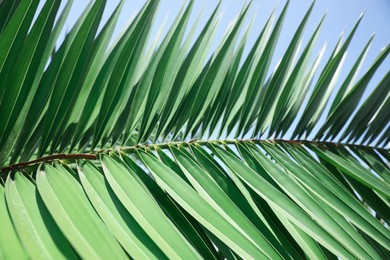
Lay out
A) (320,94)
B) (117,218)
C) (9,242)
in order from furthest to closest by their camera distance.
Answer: (320,94) → (117,218) → (9,242)

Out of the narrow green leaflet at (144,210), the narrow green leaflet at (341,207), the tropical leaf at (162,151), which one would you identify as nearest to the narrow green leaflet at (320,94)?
the tropical leaf at (162,151)

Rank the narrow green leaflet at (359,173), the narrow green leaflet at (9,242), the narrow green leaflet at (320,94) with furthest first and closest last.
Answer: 1. the narrow green leaflet at (320,94)
2. the narrow green leaflet at (359,173)
3. the narrow green leaflet at (9,242)

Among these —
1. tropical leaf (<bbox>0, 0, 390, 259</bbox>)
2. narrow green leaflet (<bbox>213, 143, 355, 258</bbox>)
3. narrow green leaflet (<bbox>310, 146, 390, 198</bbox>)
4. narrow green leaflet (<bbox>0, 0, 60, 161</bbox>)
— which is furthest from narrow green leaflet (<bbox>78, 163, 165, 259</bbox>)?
narrow green leaflet (<bbox>310, 146, 390, 198</bbox>)

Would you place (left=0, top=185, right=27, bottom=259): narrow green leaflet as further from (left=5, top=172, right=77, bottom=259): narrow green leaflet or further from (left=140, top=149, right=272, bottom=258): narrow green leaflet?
(left=140, top=149, right=272, bottom=258): narrow green leaflet

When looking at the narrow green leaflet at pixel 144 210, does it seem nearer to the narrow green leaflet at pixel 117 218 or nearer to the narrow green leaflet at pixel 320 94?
the narrow green leaflet at pixel 117 218

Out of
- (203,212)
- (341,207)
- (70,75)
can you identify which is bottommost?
(341,207)

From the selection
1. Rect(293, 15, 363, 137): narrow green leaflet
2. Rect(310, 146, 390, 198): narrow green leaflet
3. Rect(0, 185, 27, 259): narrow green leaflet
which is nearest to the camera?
Rect(0, 185, 27, 259): narrow green leaflet

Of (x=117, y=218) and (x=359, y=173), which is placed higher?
(x=117, y=218)

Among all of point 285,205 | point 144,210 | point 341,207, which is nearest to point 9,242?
point 144,210

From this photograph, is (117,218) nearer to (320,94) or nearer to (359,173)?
(359,173)
